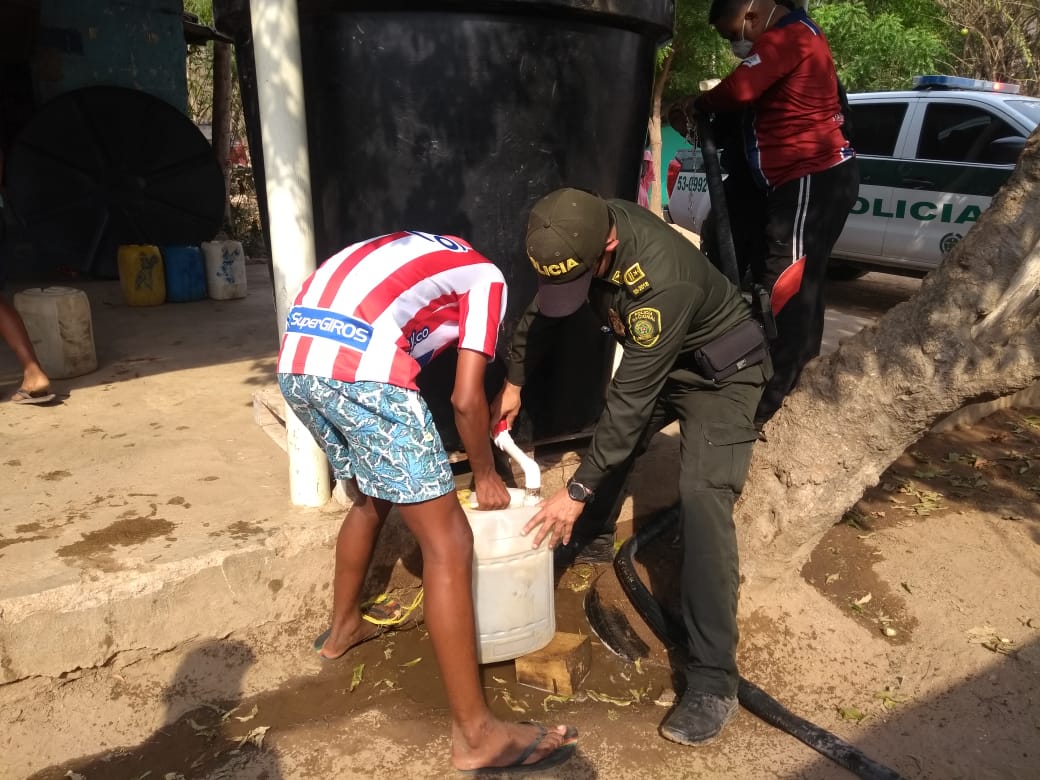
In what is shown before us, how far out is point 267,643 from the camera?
9.02ft

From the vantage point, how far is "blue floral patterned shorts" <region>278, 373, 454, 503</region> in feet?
6.81

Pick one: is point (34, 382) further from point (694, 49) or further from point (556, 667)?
point (694, 49)

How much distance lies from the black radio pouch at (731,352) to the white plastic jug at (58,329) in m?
3.39

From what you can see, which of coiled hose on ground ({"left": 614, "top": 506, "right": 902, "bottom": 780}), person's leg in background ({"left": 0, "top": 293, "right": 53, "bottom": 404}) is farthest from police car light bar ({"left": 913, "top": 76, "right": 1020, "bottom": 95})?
person's leg in background ({"left": 0, "top": 293, "right": 53, "bottom": 404})

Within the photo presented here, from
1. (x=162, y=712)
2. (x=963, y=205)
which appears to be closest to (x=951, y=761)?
(x=162, y=712)

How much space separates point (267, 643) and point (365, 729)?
523 millimetres

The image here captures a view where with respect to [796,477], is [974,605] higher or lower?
lower

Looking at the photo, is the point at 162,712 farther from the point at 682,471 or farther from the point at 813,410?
the point at 813,410

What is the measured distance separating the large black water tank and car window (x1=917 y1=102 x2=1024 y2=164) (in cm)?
500

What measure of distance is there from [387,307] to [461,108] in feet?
3.12

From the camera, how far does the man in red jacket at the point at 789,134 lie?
304cm

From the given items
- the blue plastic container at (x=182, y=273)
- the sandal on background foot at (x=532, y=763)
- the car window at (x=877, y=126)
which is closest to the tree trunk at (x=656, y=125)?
the car window at (x=877, y=126)

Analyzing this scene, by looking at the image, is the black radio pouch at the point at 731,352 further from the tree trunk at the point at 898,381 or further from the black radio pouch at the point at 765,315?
the tree trunk at the point at 898,381

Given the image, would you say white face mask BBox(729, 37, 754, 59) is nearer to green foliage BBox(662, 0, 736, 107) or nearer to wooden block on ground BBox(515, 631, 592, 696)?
wooden block on ground BBox(515, 631, 592, 696)
